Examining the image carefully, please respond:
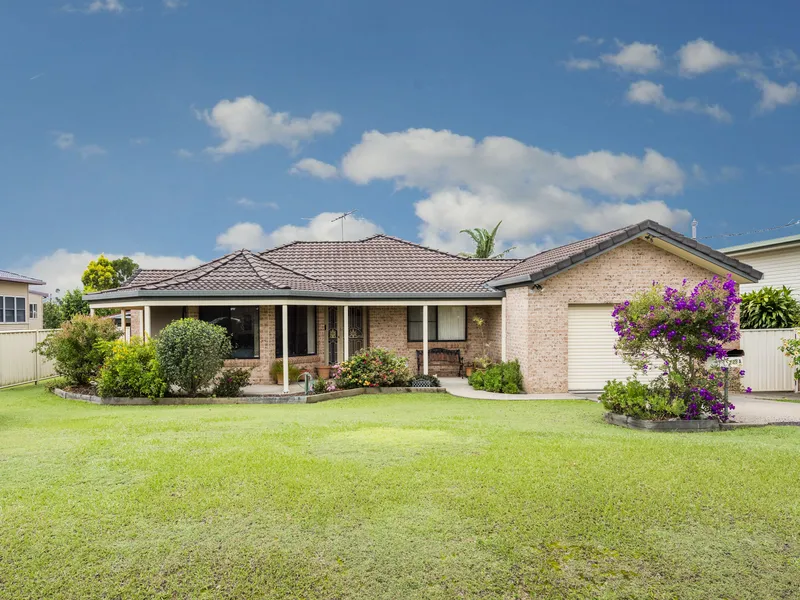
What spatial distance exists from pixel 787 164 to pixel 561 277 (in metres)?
13.7

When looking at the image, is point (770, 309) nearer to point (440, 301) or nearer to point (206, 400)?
point (440, 301)

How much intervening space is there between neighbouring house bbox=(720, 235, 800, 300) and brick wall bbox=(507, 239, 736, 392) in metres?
8.62

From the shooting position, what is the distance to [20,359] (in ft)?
65.4

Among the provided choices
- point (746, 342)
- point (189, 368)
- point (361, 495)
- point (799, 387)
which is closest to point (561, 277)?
point (746, 342)

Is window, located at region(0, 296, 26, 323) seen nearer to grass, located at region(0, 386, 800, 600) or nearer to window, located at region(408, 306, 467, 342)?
window, located at region(408, 306, 467, 342)

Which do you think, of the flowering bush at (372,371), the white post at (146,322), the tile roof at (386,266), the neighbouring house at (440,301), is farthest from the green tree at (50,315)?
the flowering bush at (372,371)

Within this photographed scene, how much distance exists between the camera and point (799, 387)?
17.3 meters

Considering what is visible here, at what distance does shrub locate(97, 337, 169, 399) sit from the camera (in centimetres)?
1512

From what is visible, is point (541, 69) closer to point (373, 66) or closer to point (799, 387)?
point (373, 66)

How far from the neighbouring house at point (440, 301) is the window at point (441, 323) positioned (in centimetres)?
3

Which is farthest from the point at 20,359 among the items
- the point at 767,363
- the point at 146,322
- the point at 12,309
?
the point at 767,363

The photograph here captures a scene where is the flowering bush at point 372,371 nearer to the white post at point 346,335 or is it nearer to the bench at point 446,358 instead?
the white post at point 346,335

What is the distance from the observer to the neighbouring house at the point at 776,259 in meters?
22.3

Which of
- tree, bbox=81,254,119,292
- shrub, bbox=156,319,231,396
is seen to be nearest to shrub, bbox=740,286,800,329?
shrub, bbox=156,319,231,396
